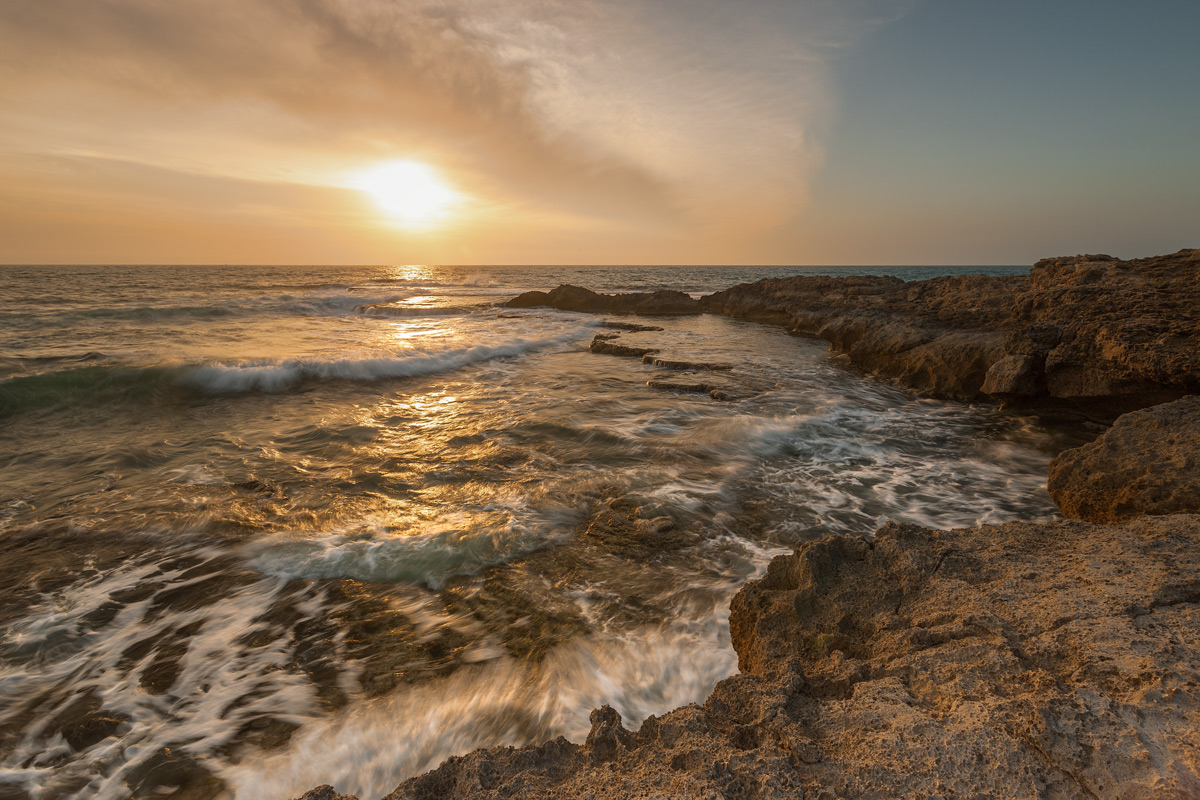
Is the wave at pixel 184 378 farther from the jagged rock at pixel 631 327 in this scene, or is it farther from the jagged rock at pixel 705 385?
the jagged rock at pixel 631 327

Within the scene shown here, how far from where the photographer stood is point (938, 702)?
187 cm

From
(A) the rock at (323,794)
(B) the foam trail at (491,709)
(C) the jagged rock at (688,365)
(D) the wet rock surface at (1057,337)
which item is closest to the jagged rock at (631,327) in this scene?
(C) the jagged rock at (688,365)

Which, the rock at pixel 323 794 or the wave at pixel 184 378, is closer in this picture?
the rock at pixel 323 794

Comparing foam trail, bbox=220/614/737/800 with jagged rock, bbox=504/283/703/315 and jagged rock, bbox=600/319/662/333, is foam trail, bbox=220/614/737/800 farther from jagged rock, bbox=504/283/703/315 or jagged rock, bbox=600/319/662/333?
jagged rock, bbox=504/283/703/315

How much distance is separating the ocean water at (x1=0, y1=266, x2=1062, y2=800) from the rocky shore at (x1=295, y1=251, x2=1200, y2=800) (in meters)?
0.80

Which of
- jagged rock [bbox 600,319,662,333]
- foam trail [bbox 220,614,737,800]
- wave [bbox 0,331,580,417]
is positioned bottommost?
foam trail [bbox 220,614,737,800]

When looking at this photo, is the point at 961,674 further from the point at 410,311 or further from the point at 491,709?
the point at 410,311

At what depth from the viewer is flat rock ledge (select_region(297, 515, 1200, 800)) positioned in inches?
60.9

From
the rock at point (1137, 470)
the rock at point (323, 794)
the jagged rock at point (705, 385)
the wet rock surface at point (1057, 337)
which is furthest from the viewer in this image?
the jagged rock at point (705, 385)

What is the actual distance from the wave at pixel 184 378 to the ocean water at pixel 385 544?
0.06 metres

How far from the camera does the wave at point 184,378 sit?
8734 mm

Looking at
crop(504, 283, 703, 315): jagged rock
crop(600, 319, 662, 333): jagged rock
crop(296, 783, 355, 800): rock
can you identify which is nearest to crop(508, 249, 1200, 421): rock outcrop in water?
Answer: crop(600, 319, 662, 333): jagged rock

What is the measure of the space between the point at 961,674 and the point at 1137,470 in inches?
135

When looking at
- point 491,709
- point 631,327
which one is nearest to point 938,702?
point 491,709
